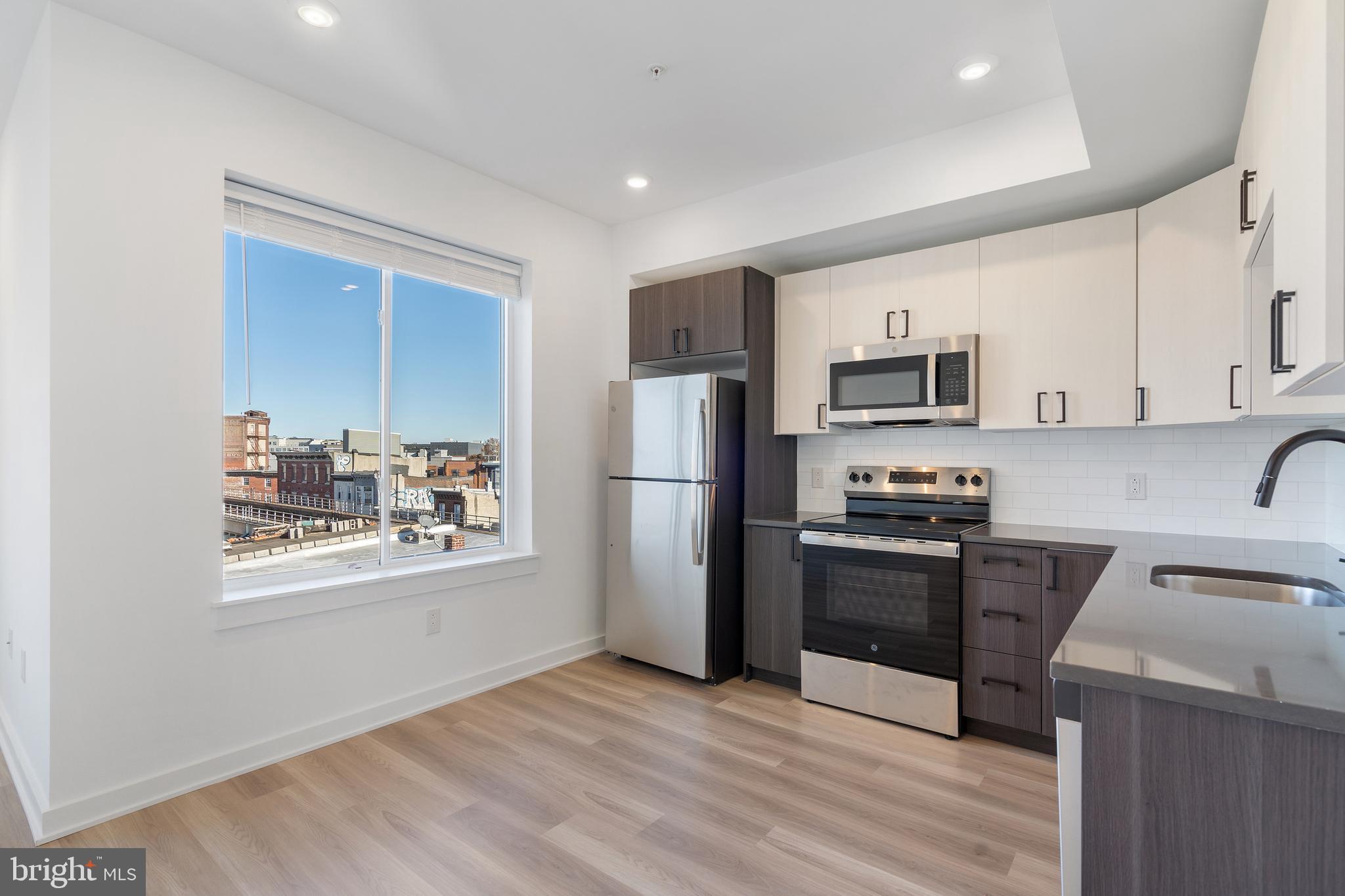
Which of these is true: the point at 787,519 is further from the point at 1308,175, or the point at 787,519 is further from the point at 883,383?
the point at 1308,175

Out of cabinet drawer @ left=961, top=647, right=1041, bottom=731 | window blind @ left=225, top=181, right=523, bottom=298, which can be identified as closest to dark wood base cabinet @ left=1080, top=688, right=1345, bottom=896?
cabinet drawer @ left=961, top=647, right=1041, bottom=731

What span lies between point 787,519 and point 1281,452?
207cm

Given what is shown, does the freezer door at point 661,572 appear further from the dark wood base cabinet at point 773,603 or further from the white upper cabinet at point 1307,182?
the white upper cabinet at point 1307,182

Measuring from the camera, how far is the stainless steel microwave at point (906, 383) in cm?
301

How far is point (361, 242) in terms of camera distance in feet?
9.71

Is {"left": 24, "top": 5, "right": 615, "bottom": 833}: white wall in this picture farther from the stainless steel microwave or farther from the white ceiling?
the stainless steel microwave

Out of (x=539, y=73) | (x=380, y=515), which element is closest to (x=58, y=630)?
(x=380, y=515)

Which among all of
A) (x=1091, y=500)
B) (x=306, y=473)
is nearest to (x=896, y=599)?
(x=1091, y=500)

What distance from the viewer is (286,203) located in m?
2.68

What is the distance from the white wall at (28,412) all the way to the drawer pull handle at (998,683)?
3328mm

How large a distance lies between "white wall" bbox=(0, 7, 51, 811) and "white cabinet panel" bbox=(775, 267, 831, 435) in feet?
9.92

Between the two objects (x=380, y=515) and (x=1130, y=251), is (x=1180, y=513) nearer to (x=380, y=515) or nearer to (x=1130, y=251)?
(x=1130, y=251)

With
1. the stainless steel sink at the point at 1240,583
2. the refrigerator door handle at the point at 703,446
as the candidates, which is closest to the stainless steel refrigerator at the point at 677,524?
the refrigerator door handle at the point at 703,446

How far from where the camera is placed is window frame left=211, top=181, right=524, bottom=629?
8.39 feet
